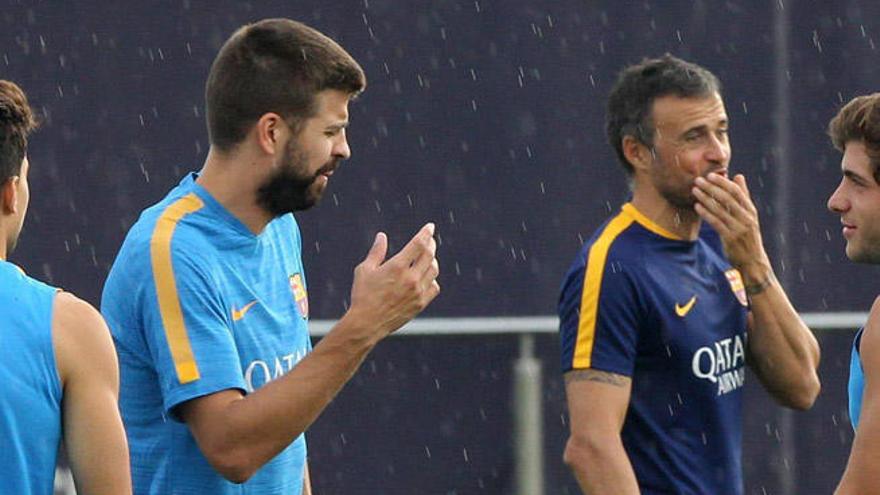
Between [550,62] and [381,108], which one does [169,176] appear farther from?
[550,62]

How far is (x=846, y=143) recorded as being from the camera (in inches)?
185

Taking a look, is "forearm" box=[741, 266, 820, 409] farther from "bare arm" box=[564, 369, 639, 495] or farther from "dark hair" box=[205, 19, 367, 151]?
"dark hair" box=[205, 19, 367, 151]

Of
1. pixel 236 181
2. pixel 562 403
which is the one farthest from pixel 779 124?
pixel 236 181

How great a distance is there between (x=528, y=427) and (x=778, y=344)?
238cm

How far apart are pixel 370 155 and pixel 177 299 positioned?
11.6 ft

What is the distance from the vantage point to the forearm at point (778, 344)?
5.09 metres

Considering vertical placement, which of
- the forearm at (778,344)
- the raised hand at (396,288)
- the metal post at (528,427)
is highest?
the raised hand at (396,288)

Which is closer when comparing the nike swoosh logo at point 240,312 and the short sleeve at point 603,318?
the nike swoosh logo at point 240,312

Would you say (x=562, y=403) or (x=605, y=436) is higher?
(x=605, y=436)

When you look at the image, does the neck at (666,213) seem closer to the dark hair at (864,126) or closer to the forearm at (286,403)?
the dark hair at (864,126)

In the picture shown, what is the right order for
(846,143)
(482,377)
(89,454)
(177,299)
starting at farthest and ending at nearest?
1. (482,377)
2. (846,143)
3. (177,299)
4. (89,454)

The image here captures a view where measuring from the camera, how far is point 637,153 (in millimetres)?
5211

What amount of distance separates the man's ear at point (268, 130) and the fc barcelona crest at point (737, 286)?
146cm

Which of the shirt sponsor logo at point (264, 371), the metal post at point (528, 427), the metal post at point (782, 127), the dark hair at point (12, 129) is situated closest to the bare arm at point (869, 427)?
the shirt sponsor logo at point (264, 371)
